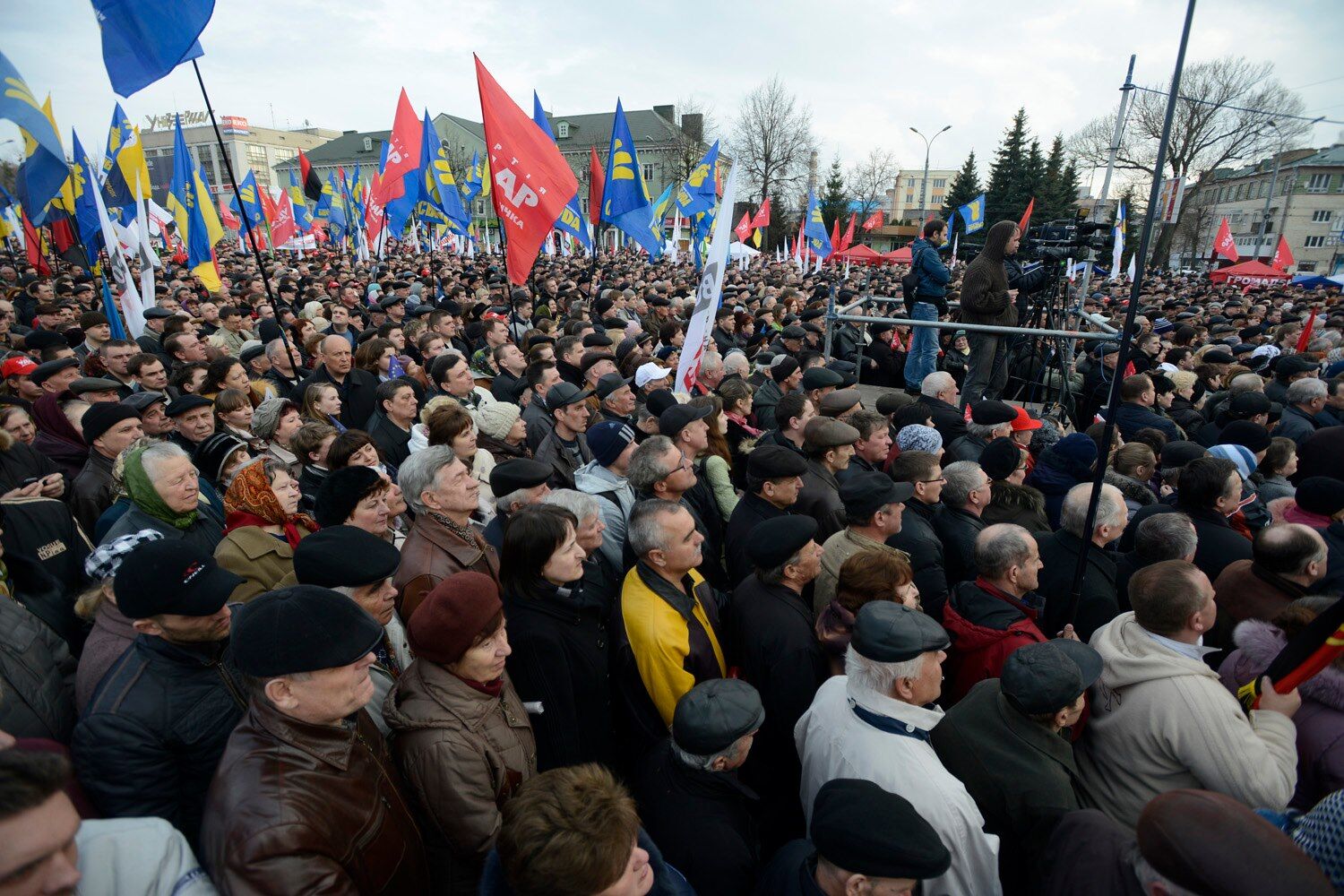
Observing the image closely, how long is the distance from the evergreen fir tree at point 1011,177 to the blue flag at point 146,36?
4573cm

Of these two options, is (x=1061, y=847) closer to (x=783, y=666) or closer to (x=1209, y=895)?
(x=1209, y=895)

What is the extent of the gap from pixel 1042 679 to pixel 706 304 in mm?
4223

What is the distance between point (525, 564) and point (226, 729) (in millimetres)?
1096

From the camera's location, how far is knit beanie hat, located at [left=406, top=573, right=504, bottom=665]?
2.16 m

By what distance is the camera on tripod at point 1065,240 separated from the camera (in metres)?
7.83

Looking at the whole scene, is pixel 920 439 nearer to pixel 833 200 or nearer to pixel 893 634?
pixel 893 634

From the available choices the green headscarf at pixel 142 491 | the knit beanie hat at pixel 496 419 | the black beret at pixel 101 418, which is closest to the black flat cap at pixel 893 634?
the green headscarf at pixel 142 491

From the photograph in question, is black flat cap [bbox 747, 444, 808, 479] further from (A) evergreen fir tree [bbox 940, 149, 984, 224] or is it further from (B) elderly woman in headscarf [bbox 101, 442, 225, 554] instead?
(A) evergreen fir tree [bbox 940, 149, 984, 224]

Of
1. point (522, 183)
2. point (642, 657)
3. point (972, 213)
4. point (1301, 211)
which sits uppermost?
point (1301, 211)

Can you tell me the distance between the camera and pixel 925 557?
3.76m

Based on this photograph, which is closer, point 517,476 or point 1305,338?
point 517,476

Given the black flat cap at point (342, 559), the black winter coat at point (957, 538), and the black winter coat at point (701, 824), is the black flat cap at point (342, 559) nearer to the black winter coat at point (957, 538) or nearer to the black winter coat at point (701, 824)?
the black winter coat at point (701, 824)

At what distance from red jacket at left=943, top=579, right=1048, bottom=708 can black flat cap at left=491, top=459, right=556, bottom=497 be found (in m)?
2.14

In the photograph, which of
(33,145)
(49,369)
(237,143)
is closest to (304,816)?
(49,369)
